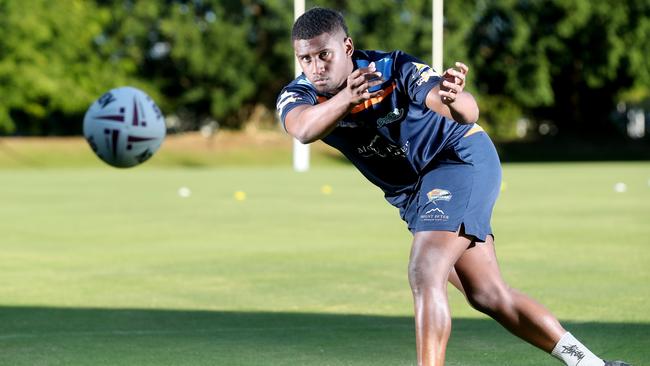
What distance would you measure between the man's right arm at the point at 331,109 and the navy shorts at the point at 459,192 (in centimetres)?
60

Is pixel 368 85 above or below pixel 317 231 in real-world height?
above

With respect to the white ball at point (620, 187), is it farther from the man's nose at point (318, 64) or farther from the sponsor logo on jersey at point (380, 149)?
the man's nose at point (318, 64)

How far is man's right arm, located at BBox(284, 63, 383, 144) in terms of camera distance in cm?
531

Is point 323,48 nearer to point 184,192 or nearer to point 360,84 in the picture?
point 360,84

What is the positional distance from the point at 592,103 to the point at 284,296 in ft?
183

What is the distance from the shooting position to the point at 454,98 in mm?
5379

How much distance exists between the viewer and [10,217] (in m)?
19.5

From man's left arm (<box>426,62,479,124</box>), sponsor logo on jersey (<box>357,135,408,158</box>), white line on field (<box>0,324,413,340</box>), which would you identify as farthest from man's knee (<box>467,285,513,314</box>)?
white line on field (<box>0,324,413,340</box>)

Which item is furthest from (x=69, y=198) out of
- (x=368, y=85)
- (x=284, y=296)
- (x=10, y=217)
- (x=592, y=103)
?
(x=592, y=103)

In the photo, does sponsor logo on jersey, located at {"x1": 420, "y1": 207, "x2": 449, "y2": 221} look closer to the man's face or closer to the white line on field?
the man's face

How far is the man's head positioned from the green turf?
205 centimetres

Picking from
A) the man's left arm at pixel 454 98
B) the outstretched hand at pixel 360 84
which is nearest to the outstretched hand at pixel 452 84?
the man's left arm at pixel 454 98

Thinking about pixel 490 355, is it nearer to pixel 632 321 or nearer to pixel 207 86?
pixel 632 321

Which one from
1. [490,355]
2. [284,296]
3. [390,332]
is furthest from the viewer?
[284,296]
